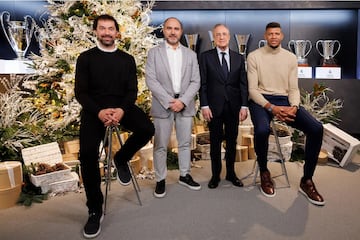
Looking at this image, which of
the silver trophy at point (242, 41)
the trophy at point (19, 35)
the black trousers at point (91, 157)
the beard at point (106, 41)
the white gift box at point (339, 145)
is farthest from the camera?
the silver trophy at point (242, 41)

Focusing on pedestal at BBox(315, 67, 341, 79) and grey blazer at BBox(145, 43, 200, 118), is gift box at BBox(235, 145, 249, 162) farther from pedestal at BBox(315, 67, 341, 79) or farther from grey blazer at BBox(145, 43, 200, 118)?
pedestal at BBox(315, 67, 341, 79)

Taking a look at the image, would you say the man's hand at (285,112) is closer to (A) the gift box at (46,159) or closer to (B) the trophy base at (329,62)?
(A) the gift box at (46,159)

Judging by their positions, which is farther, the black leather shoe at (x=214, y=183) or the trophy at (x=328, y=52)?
the trophy at (x=328, y=52)

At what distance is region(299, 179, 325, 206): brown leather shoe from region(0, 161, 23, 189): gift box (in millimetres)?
2119

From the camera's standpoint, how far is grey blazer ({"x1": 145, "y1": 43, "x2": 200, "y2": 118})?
2.62 meters

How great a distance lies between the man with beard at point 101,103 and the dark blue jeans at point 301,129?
823mm

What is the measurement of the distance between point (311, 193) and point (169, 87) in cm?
129

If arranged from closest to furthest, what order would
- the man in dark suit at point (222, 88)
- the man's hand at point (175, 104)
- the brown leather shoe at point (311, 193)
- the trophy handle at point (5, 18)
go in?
the brown leather shoe at point (311, 193), the man's hand at point (175, 104), the man in dark suit at point (222, 88), the trophy handle at point (5, 18)

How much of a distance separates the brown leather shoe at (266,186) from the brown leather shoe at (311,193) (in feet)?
0.73

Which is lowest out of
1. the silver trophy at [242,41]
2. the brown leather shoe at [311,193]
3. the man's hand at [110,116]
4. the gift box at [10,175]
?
the brown leather shoe at [311,193]

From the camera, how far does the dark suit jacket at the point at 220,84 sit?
8.93 ft

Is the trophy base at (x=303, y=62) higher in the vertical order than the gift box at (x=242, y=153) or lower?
higher

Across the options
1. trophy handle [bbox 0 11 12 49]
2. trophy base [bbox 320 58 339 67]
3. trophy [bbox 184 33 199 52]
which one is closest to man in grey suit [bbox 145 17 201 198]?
trophy [bbox 184 33 199 52]

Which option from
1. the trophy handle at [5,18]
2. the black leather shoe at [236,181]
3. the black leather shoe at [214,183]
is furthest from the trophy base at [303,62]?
the trophy handle at [5,18]
